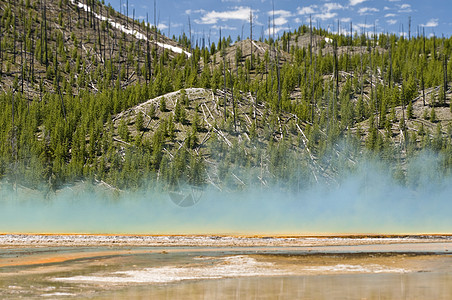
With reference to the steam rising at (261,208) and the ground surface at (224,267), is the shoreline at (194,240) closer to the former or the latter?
the ground surface at (224,267)

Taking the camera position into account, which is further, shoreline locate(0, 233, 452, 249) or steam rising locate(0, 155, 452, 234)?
steam rising locate(0, 155, 452, 234)

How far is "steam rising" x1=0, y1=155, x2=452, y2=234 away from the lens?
50.8 metres

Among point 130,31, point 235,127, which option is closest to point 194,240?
point 235,127

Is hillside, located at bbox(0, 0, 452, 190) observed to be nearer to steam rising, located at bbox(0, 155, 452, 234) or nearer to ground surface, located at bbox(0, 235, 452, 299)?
steam rising, located at bbox(0, 155, 452, 234)

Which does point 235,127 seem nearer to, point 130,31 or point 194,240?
point 194,240

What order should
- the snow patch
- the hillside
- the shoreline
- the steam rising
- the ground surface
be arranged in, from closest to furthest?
the ground surface, the shoreline, the steam rising, the hillside, the snow patch

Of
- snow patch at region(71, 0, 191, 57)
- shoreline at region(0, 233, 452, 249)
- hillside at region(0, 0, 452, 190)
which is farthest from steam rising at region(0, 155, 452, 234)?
snow patch at region(71, 0, 191, 57)

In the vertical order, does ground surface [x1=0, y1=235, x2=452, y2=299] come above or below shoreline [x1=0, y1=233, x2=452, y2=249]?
above

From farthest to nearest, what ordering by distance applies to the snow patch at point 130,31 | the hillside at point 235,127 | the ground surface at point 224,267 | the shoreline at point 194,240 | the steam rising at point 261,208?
1. the snow patch at point 130,31
2. the hillside at point 235,127
3. the steam rising at point 261,208
4. the shoreline at point 194,240
5. the ground surface at point 224,267

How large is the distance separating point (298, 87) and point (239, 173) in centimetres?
4281

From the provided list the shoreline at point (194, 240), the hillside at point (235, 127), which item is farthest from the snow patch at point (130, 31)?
the shoreline at point (194, 240)

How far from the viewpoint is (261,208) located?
58531 mm

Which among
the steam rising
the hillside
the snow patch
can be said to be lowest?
the steam rising

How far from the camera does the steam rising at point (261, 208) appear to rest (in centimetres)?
5081
